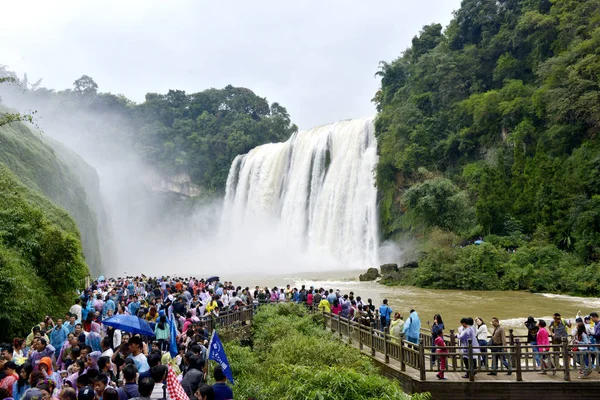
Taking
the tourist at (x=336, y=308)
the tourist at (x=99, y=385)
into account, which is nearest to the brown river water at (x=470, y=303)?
the tourist at (x=336, y=308)

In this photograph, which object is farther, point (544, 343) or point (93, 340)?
point (544, 343)

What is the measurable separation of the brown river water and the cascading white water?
11.3m

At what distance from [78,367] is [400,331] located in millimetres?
6750

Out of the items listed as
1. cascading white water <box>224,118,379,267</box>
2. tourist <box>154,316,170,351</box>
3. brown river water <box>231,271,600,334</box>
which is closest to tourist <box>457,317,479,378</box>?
tourist <box>154,316,170,351</box>

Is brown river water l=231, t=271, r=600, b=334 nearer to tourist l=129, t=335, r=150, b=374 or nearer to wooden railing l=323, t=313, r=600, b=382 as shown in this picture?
wooden railing l=323, t=313, r=600, b=382

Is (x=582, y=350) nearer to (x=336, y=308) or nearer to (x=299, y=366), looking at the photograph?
(x=299, y=366)

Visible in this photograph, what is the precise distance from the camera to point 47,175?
28.0m

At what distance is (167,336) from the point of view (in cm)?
1005

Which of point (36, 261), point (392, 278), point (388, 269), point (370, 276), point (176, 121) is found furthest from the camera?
point (176, 121)

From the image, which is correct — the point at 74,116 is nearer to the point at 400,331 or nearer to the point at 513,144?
the point at 513,144

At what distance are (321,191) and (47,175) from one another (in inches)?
947

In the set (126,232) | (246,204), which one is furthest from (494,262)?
(126,232)

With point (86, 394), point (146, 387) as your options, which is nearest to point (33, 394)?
point (86, 394)

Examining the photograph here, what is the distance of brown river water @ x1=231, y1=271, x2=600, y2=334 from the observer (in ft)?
63.8
